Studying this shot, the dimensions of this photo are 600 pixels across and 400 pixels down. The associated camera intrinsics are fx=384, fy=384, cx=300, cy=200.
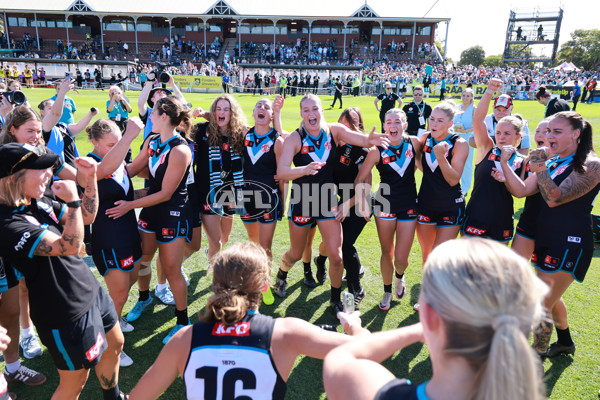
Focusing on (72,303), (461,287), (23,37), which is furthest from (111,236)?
(23,37)

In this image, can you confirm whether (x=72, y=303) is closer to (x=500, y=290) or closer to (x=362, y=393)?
(x=362, y=393)

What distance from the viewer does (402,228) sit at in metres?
4.47

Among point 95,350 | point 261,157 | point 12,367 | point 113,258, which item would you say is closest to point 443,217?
point 261,157

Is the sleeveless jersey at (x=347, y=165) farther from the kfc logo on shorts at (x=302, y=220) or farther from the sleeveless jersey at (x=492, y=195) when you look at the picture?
the sleeveless jersey at (x=492, y=195)

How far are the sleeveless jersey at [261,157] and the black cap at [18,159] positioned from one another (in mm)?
2627

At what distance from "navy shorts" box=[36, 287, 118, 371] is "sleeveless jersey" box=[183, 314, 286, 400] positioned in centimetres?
109

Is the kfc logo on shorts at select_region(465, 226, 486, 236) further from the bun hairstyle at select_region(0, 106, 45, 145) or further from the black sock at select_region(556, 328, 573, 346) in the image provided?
the bun hairstyle at select_region(0, 106, 45, 145)

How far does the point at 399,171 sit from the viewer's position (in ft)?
14.5

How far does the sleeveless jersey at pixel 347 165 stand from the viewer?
15.4 ft

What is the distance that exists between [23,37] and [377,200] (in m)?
61.7

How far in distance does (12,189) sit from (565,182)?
4.21 m

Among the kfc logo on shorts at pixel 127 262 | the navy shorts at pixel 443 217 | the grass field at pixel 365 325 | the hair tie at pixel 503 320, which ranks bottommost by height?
the grass field at pixel 365 325

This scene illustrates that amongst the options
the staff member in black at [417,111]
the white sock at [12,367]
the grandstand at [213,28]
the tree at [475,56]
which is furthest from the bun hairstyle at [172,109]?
the tree at [475,56]

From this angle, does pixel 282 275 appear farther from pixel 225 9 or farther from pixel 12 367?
pixel 225 9
